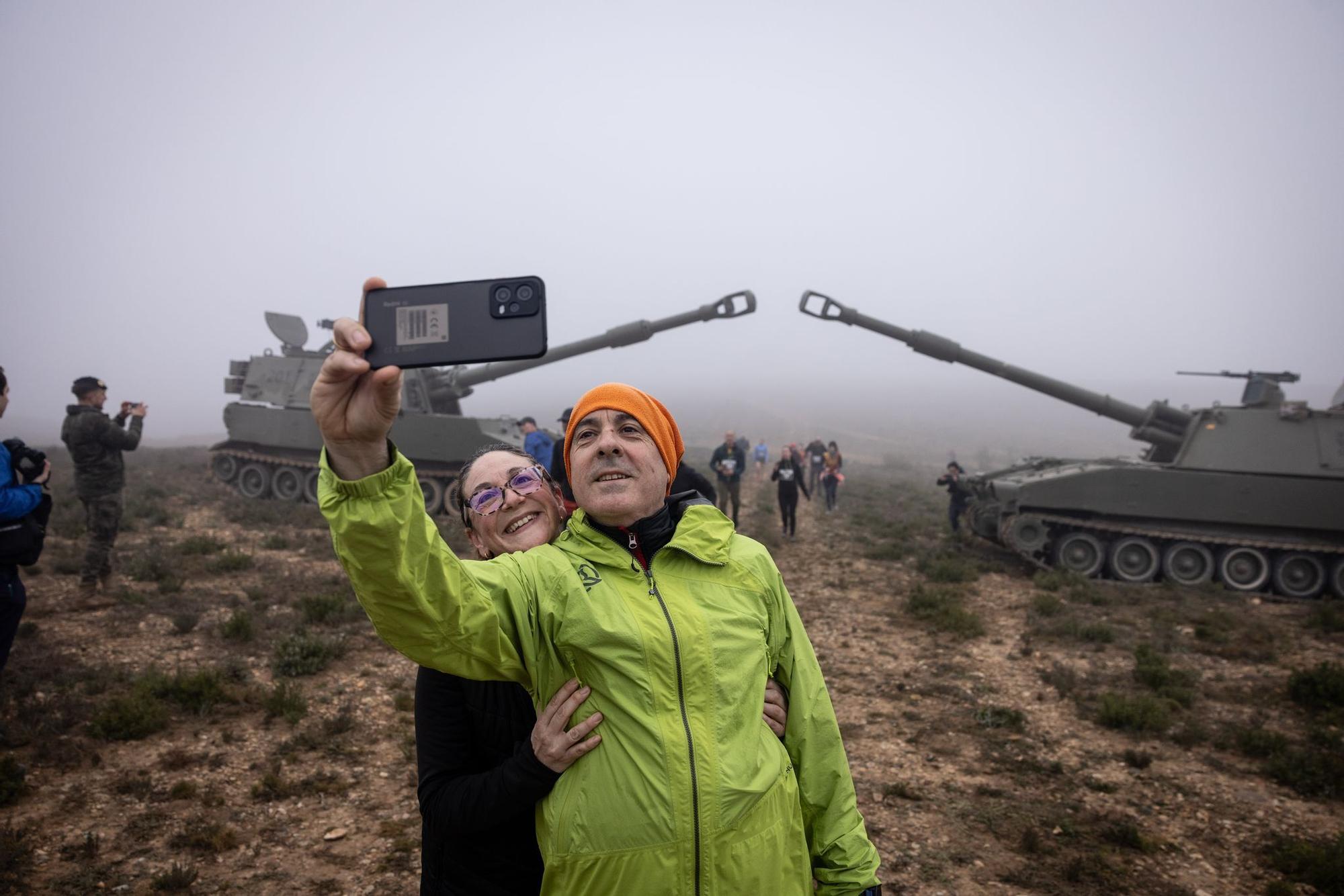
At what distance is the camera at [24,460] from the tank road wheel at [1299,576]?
13471 mm

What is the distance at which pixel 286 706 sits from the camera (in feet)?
17.8

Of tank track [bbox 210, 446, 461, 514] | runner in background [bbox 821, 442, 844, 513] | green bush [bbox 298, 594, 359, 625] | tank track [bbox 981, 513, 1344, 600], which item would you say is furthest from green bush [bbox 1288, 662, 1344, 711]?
tank track [bbox 210, 446, 461, 514]

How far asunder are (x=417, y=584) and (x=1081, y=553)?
11497 millimetres

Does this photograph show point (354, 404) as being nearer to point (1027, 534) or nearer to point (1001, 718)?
point (1001, 718)

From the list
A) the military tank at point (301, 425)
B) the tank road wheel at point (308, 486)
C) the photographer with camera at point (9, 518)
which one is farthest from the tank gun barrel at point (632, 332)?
the photographer with camera at point (9, 518)

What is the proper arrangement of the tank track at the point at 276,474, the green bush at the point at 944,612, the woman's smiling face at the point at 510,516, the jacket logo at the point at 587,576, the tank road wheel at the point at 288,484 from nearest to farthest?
the jacket logo at the point at 587,576, the woman's smiling face at the point at 510,516, the green bush at the point at 944,612, the tank track at the point at 276,474, the tank road wheel at the point at 288,484

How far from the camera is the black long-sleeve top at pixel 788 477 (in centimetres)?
1231

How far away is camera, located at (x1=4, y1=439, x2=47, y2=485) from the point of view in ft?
13.5

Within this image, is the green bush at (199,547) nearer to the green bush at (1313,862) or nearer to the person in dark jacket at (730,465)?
the person in dark jacket at (730,465)

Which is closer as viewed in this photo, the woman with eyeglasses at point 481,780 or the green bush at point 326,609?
the woman with eyeglasses at point 481,780

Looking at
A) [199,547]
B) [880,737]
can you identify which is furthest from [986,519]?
[199,547]

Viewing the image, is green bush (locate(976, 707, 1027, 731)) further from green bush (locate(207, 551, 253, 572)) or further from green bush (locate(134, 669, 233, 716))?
green bush (locate(207, 551, 253, 572))

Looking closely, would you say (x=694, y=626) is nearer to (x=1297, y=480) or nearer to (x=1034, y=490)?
(x=1034, y=490)

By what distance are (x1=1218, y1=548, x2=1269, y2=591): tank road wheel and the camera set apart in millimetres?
12987
